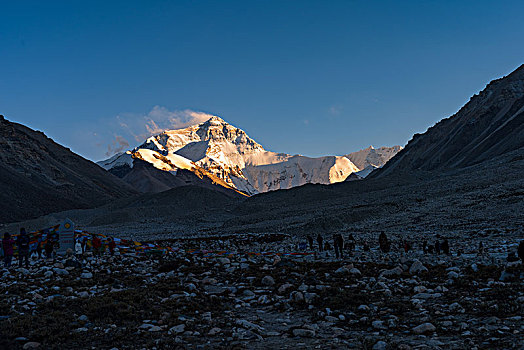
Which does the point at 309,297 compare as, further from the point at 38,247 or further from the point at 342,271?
the point at 38,247

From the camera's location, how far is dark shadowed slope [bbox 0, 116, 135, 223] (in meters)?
103

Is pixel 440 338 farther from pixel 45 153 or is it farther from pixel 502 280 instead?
pixel 45 153

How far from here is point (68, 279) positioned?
1323 cm

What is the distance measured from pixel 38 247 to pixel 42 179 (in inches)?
4591

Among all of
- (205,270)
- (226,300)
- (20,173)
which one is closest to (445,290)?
(226,300)

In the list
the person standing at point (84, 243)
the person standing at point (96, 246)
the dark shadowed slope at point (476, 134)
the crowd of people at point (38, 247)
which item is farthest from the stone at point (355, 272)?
the dark shadowed slope at point (476, 134)

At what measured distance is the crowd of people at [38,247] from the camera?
1747 centimetres

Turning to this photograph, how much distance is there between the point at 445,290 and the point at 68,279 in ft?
34.4

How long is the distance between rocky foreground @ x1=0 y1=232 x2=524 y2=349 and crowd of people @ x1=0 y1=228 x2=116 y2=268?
335 centimetres

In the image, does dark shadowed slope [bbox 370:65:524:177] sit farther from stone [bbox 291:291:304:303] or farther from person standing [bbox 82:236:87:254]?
stone [bbox 291:291:304:303]

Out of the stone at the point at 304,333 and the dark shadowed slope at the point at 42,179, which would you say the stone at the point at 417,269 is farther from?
the dark shadowed slope at the point at 42,179

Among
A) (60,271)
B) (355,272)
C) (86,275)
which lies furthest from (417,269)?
(60,271)

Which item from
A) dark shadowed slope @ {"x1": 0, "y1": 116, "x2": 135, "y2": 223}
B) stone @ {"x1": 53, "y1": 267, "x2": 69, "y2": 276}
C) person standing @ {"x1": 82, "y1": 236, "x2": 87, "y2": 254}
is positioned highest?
dark shadowed slope @ {"x1": 0, "y1": 116, "x2": 135, "y2": 223}

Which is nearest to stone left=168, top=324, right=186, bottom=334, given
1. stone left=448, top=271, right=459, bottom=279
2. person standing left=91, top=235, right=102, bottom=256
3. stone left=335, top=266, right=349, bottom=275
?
stone left=335, top=266, right=349, bottom=275
